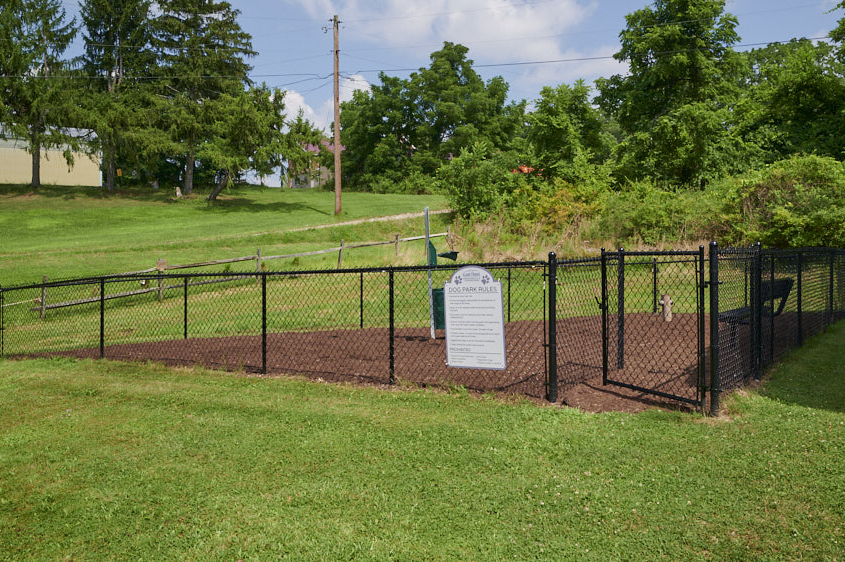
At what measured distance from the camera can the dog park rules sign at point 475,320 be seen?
6.05 m

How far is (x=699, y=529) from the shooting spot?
3.64 meters

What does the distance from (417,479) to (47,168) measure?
55932 mm

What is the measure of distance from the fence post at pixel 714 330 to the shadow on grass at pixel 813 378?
1.05m

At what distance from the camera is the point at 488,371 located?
746cm

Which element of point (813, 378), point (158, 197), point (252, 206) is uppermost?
point (158, 197)

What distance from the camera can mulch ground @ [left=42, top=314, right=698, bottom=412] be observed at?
6645 mm

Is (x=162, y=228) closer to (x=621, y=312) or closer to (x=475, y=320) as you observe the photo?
(x=475, y=320)

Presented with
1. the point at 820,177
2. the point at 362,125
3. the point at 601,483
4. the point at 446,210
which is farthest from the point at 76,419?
the point at 362,125

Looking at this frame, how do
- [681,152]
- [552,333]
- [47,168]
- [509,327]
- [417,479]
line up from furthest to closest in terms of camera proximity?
1. [47,168]
2. [681,152]
3. [509,327]
4. [552,333]
5. [417,479]

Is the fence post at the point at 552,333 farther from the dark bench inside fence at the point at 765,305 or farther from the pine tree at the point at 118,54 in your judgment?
the pine tree at the point at 118,54

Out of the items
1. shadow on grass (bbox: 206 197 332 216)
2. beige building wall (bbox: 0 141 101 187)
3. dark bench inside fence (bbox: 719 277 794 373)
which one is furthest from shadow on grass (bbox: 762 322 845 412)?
beige building wall (bbox: 0 141 101 187)

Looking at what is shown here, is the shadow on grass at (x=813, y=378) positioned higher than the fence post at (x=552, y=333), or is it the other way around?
the fence post at (x=552, y=333)

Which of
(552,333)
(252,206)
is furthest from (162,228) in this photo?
(552,333)

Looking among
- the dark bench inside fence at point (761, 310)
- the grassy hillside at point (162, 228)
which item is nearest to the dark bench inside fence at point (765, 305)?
the dark bench inside fence at point (761, 310)
